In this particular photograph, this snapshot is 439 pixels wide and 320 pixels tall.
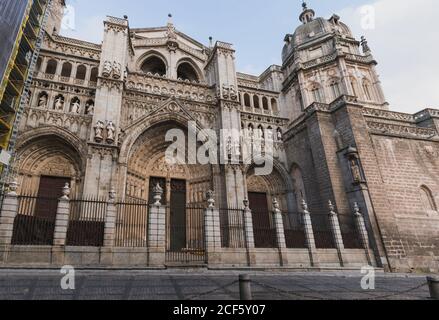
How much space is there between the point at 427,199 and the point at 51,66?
24.9 metres

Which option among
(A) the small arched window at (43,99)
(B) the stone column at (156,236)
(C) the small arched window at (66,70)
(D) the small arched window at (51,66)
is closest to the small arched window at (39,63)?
(D) the small arched window at (51,66)

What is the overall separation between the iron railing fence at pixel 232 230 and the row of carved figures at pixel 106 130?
7405 millimetres

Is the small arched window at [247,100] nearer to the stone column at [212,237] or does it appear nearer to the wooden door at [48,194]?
the stone column at [212,237]

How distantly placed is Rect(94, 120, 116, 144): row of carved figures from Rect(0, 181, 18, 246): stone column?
5.22 m

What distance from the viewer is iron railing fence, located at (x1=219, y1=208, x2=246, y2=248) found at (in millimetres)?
11992

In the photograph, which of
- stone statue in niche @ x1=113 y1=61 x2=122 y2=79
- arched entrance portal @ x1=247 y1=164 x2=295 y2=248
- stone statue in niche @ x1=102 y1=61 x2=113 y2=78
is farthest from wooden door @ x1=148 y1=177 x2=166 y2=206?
stone statue in niche @ x1=102 y1=61 x2=113 y2=78

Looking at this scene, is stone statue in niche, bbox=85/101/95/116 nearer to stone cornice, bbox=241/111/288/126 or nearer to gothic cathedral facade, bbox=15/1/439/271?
gothic cathedral facade, bbox=15/1/439/271

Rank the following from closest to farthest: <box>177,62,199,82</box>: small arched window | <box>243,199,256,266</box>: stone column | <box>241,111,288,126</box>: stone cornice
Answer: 1. <box>243,199,256,266</box>: stone column
2. <box>241,111,288,126</box>: stone cornice
3. <box>177,62,199,82</box>: small arched window

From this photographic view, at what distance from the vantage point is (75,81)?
1620 centimetres

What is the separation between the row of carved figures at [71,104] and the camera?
1461cm

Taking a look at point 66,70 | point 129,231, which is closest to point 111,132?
point 129,231

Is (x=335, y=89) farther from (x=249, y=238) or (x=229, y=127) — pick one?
(x=249, y=238)

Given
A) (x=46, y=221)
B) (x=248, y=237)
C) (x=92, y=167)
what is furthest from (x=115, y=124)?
(x=248, y=237)

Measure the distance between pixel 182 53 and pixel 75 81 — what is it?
9094 millimetres
